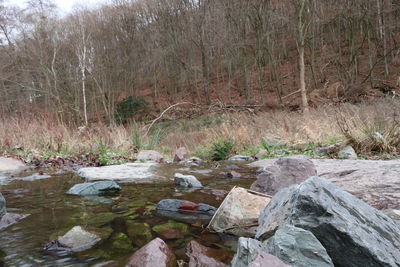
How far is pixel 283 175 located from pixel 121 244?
1.77 m

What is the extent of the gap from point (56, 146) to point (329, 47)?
2053 centimetres

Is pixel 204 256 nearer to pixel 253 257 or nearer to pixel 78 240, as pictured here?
pixel 253 257

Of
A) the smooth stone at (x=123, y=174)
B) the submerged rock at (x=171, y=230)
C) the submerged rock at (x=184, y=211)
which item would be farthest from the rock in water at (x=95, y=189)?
the submerged rock at (x=171, y=230)

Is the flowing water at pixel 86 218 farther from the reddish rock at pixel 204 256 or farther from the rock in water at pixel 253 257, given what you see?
the rock in water at pixel 253 257

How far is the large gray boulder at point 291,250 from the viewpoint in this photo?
3.69ft

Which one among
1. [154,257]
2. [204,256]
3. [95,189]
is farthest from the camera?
[95,189]

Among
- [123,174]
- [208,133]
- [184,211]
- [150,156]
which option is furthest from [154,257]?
[208,133]

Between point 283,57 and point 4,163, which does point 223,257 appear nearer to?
point 4,163

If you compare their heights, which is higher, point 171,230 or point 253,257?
point 253,257

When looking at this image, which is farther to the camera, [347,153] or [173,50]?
[173,50]

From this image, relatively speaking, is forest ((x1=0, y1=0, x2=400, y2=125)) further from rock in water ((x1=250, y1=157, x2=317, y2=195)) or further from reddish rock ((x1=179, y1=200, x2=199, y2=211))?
reddish rock ((x1=179, y1=200, x2=199, y2=211))

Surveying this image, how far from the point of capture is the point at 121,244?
1.88 m

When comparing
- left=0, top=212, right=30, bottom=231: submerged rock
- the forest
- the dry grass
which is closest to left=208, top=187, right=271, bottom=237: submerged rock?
left=0, top=212, right=30, bottom=231: submerged rock

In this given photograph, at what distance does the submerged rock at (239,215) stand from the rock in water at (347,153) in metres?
3.57
